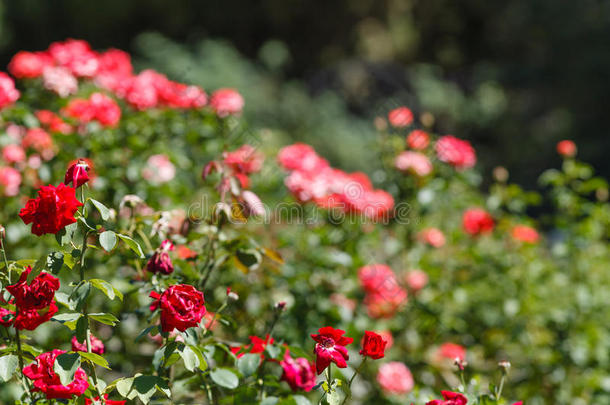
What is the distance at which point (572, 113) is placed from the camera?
22.4 ft

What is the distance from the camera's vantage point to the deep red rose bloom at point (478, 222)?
192 centimetres

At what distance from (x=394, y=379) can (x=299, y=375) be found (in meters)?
0.72

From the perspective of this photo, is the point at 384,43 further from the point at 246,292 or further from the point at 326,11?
the point at 246,292

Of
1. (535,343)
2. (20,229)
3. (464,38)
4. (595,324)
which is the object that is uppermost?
(464,38)

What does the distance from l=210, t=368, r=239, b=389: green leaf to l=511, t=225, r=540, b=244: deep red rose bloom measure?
124cm

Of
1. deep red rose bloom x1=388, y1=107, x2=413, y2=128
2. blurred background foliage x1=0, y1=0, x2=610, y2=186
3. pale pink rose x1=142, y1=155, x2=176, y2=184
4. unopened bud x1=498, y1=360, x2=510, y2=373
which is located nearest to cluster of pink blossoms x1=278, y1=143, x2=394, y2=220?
deep red rose bloom x1=388, y1=107, x2=413, y2=128

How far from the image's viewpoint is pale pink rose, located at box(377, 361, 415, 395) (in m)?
1.59

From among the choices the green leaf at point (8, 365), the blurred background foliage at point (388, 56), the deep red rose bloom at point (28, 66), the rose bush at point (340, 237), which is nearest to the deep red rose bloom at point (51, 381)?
the green leaf at point (8, 365)

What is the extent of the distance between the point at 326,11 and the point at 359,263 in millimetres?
6730

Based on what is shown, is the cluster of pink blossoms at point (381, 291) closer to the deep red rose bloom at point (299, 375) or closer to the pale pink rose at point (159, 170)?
the pale pink rose at point (159, 170)

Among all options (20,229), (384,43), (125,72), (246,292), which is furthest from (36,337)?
(384,43)

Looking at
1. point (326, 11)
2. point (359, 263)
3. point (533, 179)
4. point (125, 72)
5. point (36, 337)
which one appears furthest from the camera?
point (326, 11)

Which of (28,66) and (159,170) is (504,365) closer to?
(159,170)

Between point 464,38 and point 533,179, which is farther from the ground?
point 464,38
